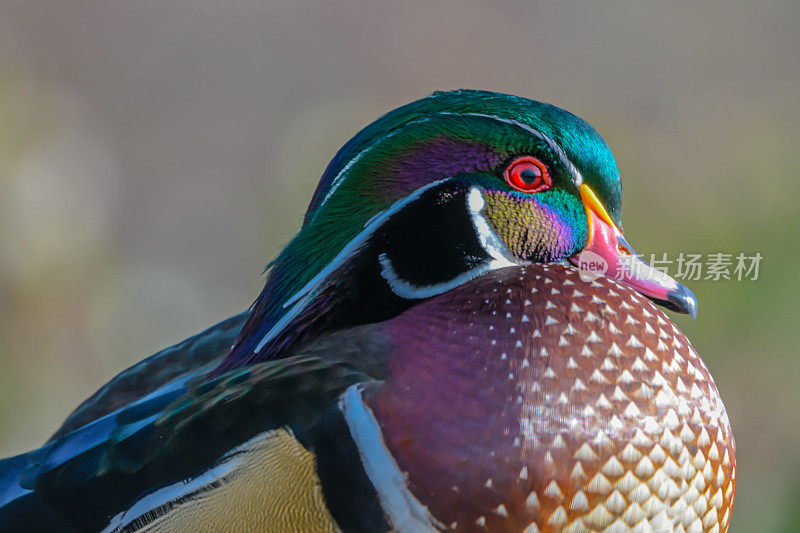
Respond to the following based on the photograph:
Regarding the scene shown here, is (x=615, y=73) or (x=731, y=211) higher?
(x=615, y=73)

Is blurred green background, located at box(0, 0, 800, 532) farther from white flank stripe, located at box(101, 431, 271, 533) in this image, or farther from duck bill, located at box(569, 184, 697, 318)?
white flank stripe, located at box(101, 431, 271, 533)

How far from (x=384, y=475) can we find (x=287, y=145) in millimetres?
1981

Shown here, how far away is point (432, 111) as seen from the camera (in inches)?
38.8

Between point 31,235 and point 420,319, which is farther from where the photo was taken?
point 31,235

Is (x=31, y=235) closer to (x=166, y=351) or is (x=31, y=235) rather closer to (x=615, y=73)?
(x=166, y=351)

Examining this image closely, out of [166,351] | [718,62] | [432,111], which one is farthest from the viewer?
[718,62]

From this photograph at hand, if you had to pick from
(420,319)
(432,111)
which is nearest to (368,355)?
(420,319)

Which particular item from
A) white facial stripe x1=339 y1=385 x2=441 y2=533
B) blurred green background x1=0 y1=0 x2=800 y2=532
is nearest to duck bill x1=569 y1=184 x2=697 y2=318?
white facial stripe x1=339 y1=385 x2=441 y2=533

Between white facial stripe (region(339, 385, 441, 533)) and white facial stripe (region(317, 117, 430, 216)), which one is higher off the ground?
white facial stripe (region(317, 117, 430, 216))

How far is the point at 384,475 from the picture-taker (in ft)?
2.79

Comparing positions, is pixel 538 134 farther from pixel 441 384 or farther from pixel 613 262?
pixel 441 384

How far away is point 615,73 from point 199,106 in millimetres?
1566

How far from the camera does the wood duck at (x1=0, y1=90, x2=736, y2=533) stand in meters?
0.86

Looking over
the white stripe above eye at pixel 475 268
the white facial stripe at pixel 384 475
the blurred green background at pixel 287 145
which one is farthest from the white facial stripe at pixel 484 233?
the blurred green background at pixel 287 145
